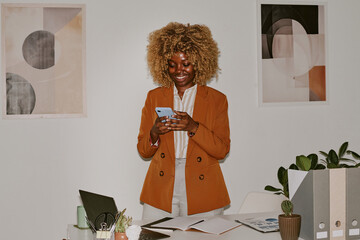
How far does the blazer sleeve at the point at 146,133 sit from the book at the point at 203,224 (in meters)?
0.61

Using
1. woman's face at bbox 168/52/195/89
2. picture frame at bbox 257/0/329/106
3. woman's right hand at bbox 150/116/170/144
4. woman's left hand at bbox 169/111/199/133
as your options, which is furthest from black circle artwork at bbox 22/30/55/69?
picture frame at bbox 257/0/329/106

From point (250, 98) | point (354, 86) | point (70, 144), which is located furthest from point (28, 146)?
point (354, 86)

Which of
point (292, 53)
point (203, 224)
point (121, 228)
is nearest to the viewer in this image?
point (121, 228)

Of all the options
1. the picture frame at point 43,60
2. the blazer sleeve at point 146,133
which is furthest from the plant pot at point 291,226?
the picture frame at point 43,60

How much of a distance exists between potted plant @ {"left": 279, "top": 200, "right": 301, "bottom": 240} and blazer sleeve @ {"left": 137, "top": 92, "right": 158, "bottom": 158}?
1189mm

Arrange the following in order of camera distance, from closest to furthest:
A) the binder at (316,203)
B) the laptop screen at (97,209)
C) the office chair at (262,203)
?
1. the binder at (316,203)
2. the laptop screen at (97,209)
3. the office chair at (262,203)

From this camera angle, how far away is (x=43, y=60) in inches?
141

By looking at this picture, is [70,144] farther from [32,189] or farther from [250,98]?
[250,98]

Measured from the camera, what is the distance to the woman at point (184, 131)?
2979 mm

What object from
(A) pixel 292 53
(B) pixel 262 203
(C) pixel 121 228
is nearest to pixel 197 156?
(B) pixel 262 203

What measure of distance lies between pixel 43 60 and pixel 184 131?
49.4 inches

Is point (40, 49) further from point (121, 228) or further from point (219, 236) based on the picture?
point (219, 236)

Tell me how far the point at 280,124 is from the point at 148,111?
48.8 inches

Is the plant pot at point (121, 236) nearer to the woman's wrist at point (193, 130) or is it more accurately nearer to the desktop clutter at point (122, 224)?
the desktop clutter at point (122, 224)
